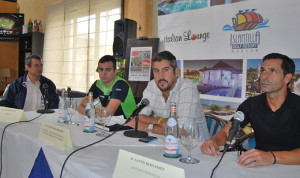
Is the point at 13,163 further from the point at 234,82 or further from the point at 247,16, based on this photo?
the point at 247,16

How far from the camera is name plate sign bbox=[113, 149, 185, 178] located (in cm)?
83

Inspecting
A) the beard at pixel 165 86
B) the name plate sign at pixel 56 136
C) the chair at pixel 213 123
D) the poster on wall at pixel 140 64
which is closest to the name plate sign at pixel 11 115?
the name plate sign at pixel 56 136

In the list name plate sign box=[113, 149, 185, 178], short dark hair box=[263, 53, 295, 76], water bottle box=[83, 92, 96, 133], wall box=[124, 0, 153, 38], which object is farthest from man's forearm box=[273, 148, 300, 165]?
wall box=[124, 0, 153, 38]

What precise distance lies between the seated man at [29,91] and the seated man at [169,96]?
4.40 feet

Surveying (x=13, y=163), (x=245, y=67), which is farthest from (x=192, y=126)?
(x=245, y=67)

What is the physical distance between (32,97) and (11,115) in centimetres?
104

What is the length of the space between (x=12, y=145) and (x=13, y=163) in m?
0.11

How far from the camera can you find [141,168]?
2.96ft

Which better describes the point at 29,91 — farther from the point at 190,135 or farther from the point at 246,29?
the point at 246,29

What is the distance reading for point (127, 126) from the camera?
1.78m

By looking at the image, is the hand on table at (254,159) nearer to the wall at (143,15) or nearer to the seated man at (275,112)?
the seated man at (275,112)

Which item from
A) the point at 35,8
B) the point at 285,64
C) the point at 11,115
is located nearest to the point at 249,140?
the point at 285,64

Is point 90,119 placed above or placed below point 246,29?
below

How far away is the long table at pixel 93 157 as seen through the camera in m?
1.00
